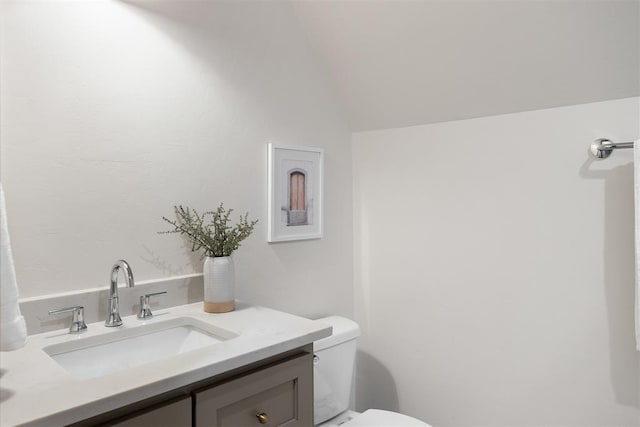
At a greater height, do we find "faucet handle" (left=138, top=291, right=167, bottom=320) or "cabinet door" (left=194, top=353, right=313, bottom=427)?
"faucet handle" (left=138, top=291, right=167, bottom=320)

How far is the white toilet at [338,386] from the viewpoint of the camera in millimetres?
1773

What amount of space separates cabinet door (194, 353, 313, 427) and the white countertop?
51 mm

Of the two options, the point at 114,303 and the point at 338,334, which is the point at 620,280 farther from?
the point at 114,303

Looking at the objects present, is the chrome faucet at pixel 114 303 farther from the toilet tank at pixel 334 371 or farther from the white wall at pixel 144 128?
the toilet tank at pixel 334 371

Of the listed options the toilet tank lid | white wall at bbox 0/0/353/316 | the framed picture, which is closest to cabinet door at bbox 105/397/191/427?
white wall at bbox 0/0/353/316

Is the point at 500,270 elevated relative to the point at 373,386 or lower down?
elevated

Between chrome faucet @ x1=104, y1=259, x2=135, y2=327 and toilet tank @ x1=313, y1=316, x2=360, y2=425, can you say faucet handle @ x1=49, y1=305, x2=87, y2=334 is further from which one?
toilet tank @ x1=313, y1=316, x2=360, y2=425

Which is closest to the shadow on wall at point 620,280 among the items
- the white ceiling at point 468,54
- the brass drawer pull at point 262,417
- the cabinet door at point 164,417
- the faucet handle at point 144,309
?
the white ceiling at point 468,54

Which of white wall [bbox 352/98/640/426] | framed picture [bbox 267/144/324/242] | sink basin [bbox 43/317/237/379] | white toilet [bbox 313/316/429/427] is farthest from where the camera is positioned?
framed picture [bbox 267/144/324/242]

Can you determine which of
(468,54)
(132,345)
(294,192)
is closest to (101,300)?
(132,345)

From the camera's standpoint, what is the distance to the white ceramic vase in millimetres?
1479

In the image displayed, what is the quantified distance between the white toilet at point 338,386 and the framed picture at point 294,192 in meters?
0.45

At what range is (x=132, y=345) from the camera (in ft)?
4.39

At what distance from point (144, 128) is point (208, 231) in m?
0.40
